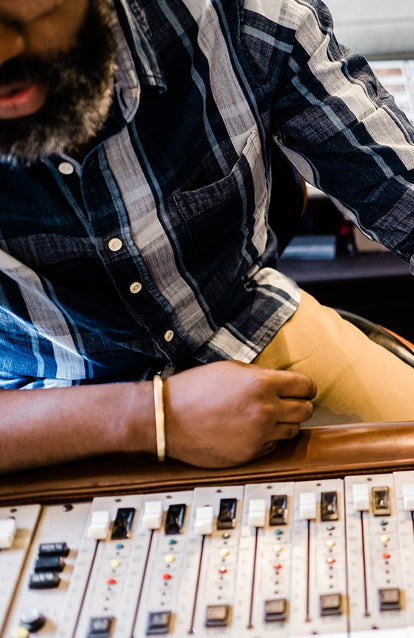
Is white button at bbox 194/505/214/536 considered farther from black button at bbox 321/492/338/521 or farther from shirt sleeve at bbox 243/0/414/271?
shirt sleeve at bbox 243/0/414/271

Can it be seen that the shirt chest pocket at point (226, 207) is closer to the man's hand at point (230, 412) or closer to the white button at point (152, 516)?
the man's hand at point (230, 412)

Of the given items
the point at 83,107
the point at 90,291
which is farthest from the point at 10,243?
the point at 83,107

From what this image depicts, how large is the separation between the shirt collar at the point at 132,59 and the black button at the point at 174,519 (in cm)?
52

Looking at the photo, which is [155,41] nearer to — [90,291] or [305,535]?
[90,291]

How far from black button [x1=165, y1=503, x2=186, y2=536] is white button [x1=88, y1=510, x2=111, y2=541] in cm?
7

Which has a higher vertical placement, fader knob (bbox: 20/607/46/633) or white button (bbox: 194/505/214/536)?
white button (bbox: 194/505/214/536)

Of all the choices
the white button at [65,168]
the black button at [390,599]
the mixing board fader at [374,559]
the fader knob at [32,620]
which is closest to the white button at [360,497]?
the mixing board fader at [374,559]

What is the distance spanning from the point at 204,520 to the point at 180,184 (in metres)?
0.53

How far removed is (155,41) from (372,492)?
672 millimetres

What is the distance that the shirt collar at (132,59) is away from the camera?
1.04m

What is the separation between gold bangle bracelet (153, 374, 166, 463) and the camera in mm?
935

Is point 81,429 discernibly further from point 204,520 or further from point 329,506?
point 329,506

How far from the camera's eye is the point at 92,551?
0.83m

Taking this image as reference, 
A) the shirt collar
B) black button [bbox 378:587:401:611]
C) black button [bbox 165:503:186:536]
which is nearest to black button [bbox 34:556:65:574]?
black button [bbox 165:503:186:536]
